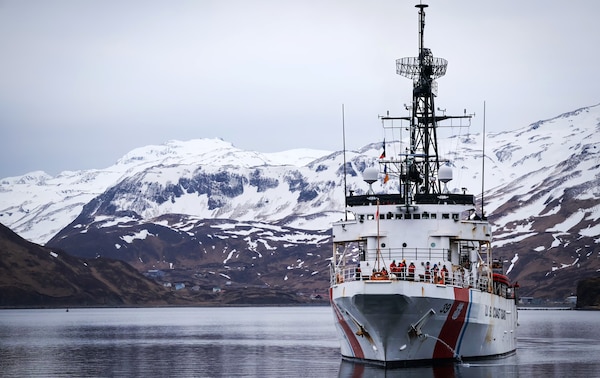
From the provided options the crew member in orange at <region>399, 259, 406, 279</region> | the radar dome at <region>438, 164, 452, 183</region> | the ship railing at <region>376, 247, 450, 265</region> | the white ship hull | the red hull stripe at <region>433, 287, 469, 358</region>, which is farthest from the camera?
the radar dome at <region>438, 164, 452, 183</region>

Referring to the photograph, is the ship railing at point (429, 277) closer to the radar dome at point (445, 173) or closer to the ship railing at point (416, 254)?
the ship railing at point (416, 254)

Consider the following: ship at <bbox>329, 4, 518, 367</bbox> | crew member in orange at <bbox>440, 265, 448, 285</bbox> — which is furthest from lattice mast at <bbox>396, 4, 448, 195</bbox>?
crew member in orange at <bbox>440, 265, 448, 285</bbox>

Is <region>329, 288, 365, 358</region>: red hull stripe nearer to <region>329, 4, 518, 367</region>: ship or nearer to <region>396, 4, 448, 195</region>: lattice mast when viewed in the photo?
<region>329, 4, 518, 367</region>: ship

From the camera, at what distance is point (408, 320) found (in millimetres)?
60594

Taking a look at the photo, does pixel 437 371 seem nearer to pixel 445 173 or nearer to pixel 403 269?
pixel 403 269

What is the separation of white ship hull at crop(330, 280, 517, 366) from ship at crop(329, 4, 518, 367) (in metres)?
0.06

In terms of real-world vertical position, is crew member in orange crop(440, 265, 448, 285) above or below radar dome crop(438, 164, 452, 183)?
below

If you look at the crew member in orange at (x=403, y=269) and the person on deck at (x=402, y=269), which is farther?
the crew member in orange at (x=403, y=269)

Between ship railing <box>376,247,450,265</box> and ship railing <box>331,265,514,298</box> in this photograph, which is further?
ship railing <box>376,247,450,265</box>

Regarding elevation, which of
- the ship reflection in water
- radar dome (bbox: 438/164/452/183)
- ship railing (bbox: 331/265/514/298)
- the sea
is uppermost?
radar dome (bbox: 438/164/452/183)

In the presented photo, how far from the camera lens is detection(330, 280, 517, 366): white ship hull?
59969 mm

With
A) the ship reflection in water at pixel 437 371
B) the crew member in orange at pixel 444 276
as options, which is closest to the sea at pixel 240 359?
the ship reflection in water at pixel 437 371

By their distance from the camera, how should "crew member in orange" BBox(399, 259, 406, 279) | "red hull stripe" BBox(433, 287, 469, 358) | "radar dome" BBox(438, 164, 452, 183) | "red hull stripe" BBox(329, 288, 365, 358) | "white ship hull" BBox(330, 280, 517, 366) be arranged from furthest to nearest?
1. "radar dome" BBox(438, 164, 452, 183)
2. "red hull stripe" BBox(329, 288, 365, 358)
3. "crew member in orange" BBox(399, 259, 406, 279)
4. "red hull stripe" BBox(433, 287, 469, 358)
5. "white ship hull" BBox(330, 280, 517, 366)

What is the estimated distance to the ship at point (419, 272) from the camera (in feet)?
199
